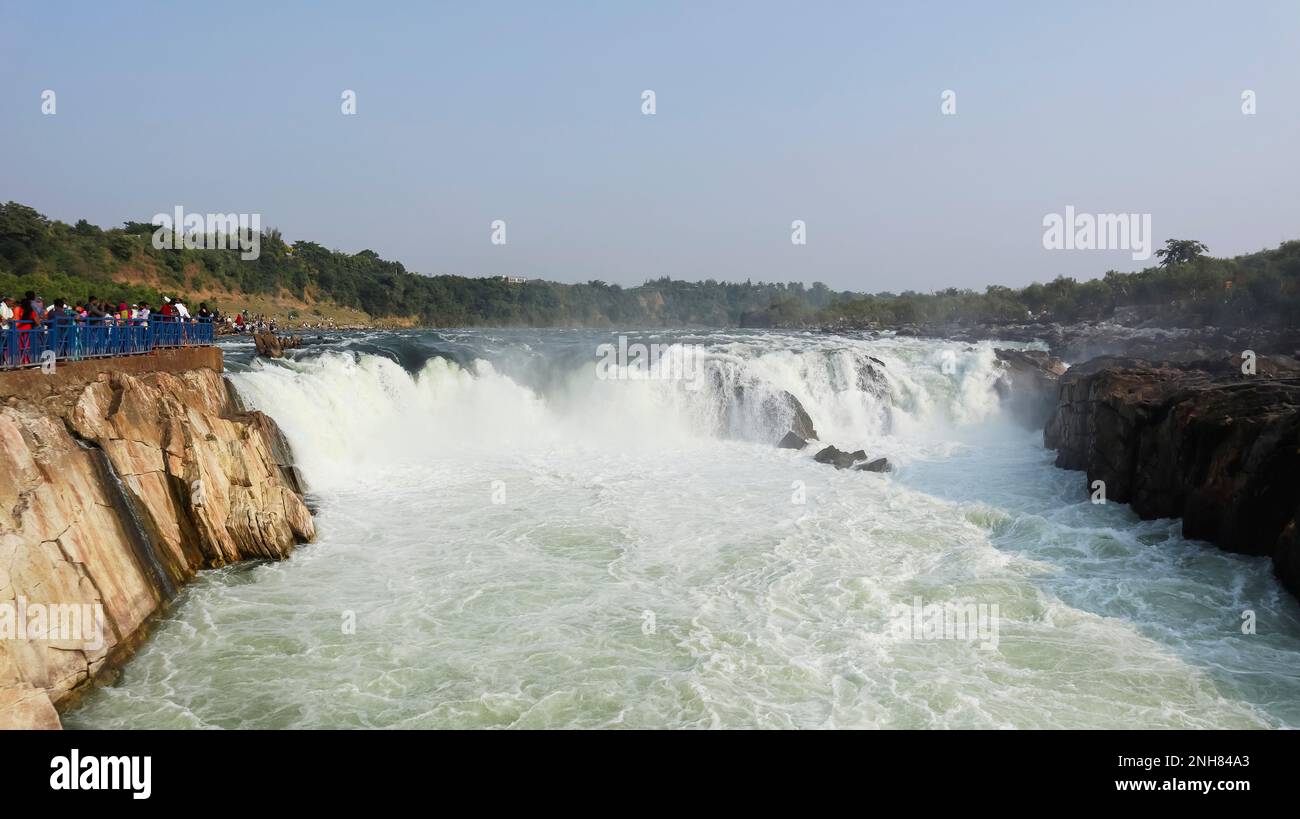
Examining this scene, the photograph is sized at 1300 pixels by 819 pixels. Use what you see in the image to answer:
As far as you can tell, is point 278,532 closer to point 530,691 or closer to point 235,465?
point 235,465

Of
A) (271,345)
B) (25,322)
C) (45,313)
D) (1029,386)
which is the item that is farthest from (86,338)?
(1029,386)

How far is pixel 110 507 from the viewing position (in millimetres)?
10703

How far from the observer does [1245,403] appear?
14.2 meters

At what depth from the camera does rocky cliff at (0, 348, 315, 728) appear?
8.53 m

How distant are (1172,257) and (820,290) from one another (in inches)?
4419

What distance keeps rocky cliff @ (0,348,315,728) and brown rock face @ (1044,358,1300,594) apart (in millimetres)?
16046

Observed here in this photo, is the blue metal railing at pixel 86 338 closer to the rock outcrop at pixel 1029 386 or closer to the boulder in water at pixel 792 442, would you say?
the boulder in water at pixel 792 442

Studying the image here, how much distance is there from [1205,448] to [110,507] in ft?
58.4

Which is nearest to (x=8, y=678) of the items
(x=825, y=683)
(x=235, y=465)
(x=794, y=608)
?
(x=235, y=465)

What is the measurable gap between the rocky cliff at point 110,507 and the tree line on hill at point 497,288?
125ft

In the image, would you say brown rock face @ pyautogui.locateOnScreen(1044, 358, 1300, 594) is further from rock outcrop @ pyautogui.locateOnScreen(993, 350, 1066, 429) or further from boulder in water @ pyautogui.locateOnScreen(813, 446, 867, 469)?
rock outcrop @ pyautogui.locateOnScreen(993, 350, 1066, 429)
